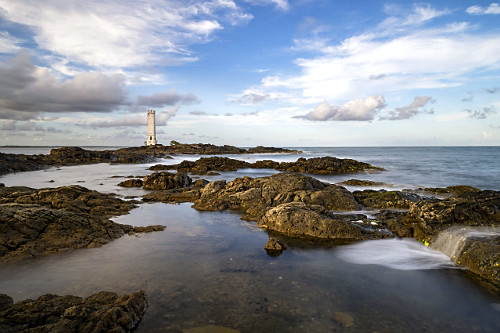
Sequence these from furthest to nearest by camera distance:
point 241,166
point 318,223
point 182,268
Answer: point 241,166
point 318,223
point 182,268

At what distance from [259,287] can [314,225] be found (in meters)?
4.42

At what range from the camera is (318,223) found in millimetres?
9945

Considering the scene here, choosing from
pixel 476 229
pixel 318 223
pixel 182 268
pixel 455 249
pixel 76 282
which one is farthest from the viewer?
pixel 318 223

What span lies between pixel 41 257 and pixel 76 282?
6.94 ft

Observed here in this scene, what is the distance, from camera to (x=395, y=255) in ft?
26.9

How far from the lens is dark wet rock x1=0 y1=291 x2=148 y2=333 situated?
4.02 m

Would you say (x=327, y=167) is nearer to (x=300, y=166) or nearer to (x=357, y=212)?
(x=300, y=166)

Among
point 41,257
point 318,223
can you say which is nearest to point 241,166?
point 318,223

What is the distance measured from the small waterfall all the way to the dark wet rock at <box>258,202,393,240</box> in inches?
59.8

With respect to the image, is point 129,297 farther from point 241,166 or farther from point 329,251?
point 241,166

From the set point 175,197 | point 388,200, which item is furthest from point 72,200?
point 388,200

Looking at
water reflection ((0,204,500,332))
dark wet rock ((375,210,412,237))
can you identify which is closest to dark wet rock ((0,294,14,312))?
water reflection ((0,204,500,332))

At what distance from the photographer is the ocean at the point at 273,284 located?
496 centimetres

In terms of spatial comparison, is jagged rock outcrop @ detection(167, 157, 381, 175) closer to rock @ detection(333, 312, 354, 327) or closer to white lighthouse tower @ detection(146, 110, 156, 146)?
rock @ detection(333, 312, 354, 327)
